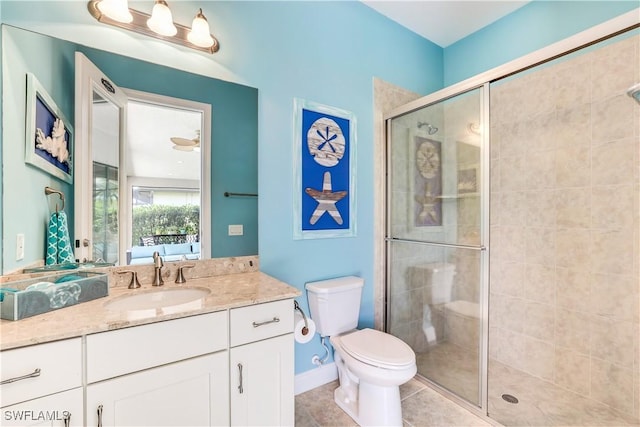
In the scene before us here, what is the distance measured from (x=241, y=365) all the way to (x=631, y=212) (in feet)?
7.67

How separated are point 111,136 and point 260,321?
114 cm

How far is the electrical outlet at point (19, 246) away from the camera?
1.12 metres

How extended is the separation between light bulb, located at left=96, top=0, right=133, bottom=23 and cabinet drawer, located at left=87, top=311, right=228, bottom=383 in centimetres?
137

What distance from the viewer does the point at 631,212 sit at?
1692mm

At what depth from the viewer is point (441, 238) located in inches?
79.1

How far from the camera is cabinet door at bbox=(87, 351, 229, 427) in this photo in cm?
91

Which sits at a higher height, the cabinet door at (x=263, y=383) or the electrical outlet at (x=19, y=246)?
the electrical outlet at (x=19, y=246)

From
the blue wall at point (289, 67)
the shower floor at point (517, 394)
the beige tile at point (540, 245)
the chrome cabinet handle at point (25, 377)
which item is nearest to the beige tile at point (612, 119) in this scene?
the beige tile at point (540, 245)

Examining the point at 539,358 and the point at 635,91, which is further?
the point at 539,358

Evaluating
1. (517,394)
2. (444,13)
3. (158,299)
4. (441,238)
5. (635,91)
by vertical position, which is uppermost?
(444,13)

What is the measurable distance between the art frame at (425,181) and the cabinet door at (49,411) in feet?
6.66

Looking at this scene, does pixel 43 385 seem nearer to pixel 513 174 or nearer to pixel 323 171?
pixel 323 171

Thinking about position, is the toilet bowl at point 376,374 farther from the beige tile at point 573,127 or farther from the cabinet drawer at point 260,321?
the beige tile at point 573,127
